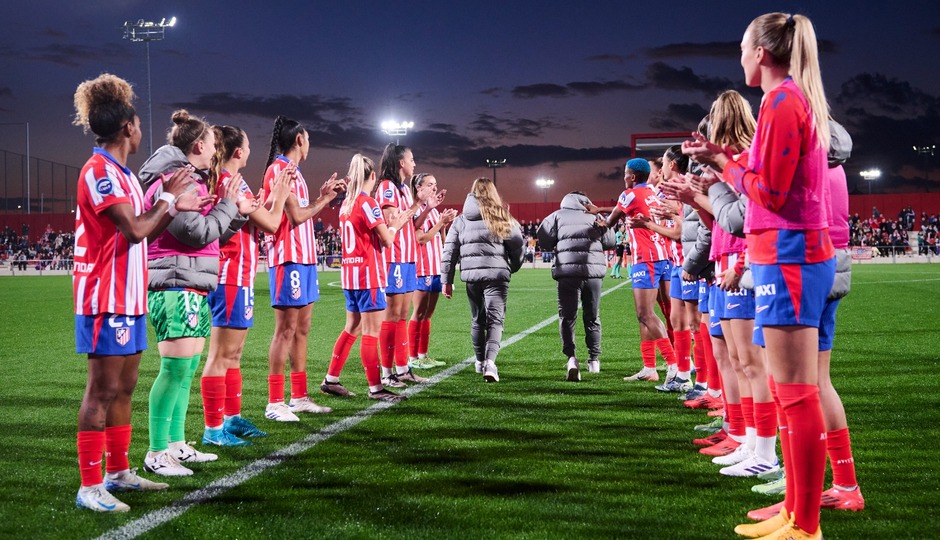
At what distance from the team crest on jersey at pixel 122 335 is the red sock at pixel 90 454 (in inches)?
18.9

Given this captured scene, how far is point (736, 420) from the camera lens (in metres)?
5.17

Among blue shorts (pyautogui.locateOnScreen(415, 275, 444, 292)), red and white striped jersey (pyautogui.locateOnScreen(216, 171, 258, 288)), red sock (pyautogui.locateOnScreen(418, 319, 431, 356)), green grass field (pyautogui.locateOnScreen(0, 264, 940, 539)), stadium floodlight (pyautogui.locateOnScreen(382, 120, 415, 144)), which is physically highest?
stadium floodlight (pyautogui.locateOnScreen(382, 120, 415, 144))

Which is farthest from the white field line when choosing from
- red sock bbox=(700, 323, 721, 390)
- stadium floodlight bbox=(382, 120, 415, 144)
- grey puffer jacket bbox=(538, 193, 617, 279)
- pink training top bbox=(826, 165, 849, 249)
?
stadium floodlight bbox=(382, 120, 415, 144)

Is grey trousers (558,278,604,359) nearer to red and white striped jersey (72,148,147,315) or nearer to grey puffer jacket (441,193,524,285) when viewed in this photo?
grey puffer jacket (441,193,524,285)

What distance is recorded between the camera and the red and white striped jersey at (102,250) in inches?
150

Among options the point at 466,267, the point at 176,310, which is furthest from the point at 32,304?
the point at 176,310

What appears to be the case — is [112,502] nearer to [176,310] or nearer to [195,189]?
[176,310]

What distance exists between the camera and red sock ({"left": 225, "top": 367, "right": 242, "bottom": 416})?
5609 mm

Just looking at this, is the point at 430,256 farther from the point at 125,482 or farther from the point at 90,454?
the point at 90,454

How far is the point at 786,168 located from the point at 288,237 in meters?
4.20

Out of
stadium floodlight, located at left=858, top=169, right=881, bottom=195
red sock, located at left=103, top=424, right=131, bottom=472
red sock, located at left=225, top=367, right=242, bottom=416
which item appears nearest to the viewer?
red sock, located at left=103, top=424, right=131, bottom=472

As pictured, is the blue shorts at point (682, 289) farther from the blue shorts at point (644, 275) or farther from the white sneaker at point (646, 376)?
the white sneaker at point (646, 376)

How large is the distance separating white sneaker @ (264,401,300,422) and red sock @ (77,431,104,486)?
2290 millimetres

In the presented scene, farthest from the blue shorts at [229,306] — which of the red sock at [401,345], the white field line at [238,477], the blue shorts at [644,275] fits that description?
the blue shorts at [644,275]
